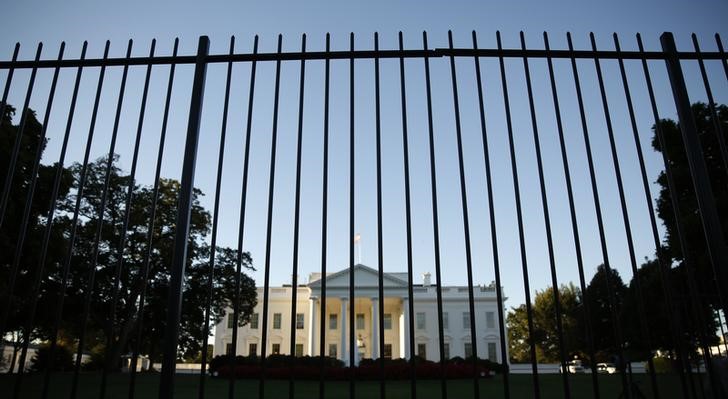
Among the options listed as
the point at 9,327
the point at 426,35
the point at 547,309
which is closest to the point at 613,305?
the point at 426,35

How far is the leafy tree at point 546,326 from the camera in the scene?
45188 mm

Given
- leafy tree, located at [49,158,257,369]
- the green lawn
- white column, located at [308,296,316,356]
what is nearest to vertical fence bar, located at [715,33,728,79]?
the green lawn

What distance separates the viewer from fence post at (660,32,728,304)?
274 centimetres

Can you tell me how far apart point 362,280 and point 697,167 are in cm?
4102

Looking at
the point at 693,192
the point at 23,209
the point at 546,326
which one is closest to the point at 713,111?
the point at 23,209

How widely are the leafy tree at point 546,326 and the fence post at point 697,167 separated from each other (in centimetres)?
4097

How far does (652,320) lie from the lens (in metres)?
20.7

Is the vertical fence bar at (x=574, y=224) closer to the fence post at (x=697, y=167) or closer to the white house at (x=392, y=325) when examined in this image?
the fence post at (x=697, y=167)

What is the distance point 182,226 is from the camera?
9.50ft

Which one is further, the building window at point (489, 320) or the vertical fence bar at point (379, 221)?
the building window at point (489, 320)

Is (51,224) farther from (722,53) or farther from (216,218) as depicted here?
(722,53)

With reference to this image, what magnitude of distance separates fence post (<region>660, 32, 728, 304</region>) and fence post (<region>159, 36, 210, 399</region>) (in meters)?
2.88

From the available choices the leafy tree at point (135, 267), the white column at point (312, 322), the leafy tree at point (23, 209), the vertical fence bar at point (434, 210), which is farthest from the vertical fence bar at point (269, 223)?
the white column at point (312, 322)

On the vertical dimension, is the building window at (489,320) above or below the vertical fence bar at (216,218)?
above
